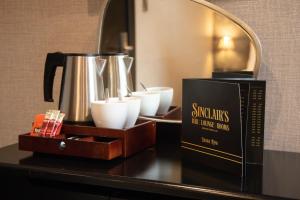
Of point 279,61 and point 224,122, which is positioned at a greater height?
point 279,61

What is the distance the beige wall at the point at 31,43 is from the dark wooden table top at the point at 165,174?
505mm

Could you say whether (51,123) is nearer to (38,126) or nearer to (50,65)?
(38,126)

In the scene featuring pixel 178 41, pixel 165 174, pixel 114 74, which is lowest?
pixel 165 174

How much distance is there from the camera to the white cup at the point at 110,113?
0.94 m

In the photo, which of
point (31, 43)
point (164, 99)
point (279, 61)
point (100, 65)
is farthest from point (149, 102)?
point (31, 43)

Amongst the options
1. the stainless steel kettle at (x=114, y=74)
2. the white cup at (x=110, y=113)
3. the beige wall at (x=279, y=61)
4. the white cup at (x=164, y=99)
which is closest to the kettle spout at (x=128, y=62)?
the stainless steel kettle at (x=114, y=74)

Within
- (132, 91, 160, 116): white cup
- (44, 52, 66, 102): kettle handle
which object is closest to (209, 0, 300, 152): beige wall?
(132, 91, 160, 116): white cup

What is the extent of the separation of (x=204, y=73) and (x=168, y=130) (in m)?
0.21

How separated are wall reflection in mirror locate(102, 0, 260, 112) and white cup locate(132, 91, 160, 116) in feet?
0.19

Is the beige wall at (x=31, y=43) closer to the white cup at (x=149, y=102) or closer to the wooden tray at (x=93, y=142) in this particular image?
the white cup at (x=149, y=102)

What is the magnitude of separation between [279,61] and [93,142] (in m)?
0.58

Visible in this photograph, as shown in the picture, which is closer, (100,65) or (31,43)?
(100,65)

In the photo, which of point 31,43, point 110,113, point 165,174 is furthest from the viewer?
point 31,43

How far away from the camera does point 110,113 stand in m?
0.94
